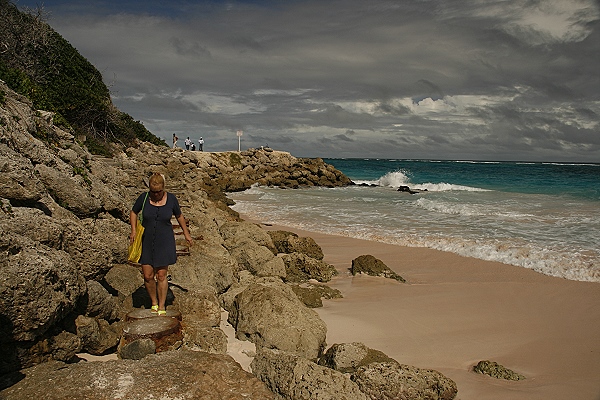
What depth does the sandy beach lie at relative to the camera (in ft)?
17.7

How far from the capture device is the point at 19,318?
3482 millimetres

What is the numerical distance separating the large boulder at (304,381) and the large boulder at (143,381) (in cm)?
56

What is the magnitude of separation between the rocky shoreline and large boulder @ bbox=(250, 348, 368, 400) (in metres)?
0.01

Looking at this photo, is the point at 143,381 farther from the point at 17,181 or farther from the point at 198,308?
the point at 17,181

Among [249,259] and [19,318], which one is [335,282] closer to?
[249,259]

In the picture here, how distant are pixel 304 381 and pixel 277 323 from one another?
134 cm

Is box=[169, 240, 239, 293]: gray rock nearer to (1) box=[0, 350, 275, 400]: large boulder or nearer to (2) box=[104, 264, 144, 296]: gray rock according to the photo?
(2) box=[104, 264, 144, 296]: gray rock

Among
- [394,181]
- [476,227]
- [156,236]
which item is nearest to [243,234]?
[156,236]

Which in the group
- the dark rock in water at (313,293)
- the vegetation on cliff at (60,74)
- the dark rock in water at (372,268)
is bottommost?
the dark rock in water at (313,293)

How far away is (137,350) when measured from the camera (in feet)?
13.8

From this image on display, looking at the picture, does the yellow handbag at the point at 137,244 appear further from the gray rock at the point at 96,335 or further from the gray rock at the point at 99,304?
the gray rock at the point at 96,335

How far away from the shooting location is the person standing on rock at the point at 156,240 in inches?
205

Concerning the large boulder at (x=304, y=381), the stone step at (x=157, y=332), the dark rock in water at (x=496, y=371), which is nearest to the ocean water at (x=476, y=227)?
the dark rock in water at (x=496, y=371)

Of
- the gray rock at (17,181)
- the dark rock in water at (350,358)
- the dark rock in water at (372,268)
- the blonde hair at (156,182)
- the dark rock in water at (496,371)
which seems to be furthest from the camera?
the dark rock in water at (372,268)
